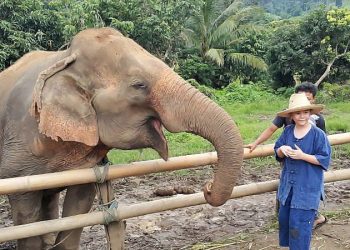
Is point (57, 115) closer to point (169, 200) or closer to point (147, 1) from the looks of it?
point (169, 200)

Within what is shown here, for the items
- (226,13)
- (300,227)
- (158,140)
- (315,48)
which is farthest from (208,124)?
(226,13)

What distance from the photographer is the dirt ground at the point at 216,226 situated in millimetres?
4574

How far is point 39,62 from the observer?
4.15m

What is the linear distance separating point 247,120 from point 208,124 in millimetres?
9702

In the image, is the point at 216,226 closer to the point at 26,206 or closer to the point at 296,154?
the point at 296,154

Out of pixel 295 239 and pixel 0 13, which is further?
pixel 0 13

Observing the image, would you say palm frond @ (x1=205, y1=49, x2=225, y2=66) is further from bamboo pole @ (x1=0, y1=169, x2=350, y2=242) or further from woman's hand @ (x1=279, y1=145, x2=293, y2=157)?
woman's hand @ (x1=279, y1=145, x2=293, y2=157)

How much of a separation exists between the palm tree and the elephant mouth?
15.5 metres

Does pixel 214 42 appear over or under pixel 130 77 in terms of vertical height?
under

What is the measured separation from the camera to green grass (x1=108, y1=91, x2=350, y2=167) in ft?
26.6

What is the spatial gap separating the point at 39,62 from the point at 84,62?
30.2 inches

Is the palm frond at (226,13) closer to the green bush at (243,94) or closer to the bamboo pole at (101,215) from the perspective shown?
the green bush at (243,94)

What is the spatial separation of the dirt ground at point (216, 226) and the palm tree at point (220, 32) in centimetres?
1310

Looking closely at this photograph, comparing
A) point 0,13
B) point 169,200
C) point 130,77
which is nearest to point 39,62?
point 130,77
